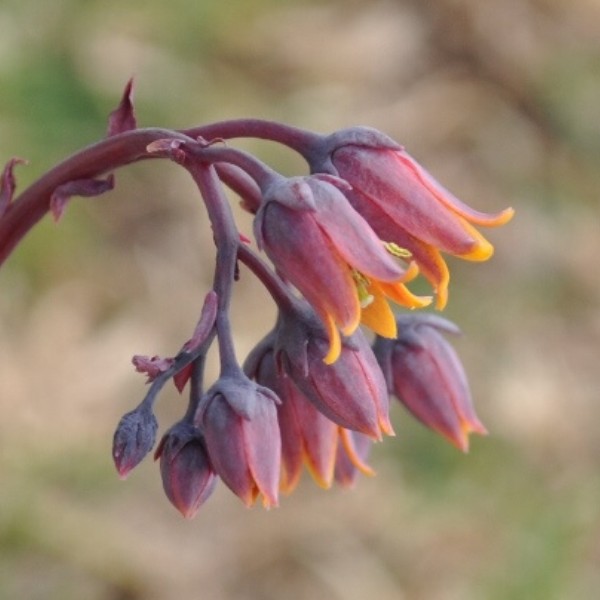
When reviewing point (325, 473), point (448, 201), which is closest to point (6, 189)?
point (325, 473)

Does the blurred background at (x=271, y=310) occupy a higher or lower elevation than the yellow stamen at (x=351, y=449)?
higher

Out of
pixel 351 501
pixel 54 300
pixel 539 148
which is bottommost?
pixel 351 501

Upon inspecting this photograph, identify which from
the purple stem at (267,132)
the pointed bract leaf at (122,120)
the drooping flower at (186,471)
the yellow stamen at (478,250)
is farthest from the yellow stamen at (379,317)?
the pointed bract leaf at (122,120)

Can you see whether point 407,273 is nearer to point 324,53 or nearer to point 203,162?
point 203,162

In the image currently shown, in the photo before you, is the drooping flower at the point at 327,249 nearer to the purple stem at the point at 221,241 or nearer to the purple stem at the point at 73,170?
the purple stem at the point at 221,241

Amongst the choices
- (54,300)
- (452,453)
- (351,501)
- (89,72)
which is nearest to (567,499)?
(452,453)

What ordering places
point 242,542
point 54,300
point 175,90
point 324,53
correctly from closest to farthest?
point 242,542
point 54,300
point 175,90
point 324,53

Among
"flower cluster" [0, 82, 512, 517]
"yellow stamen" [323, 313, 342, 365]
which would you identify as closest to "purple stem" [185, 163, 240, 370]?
"flower cluster" [0, 82, 512, 517]
